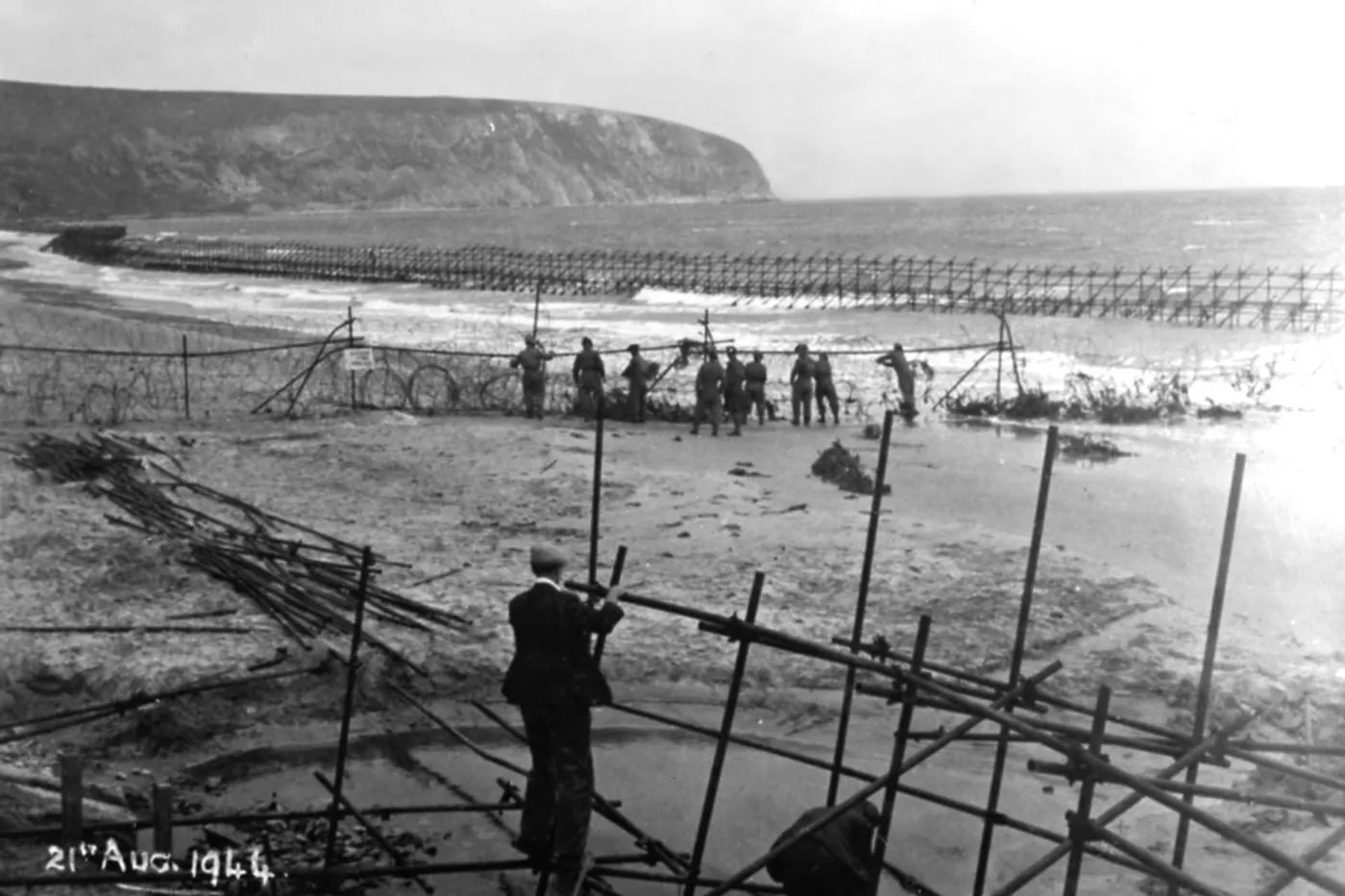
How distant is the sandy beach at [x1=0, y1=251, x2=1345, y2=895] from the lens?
794 cm

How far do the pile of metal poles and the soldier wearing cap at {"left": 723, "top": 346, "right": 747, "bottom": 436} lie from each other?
310 inches

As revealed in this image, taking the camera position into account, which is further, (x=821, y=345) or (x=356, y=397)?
(x=821, y=345)

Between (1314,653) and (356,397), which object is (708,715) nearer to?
(1314,653)

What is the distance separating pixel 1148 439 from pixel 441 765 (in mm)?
13891

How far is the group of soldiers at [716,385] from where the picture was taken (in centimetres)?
2000

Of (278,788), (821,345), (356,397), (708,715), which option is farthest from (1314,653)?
(821,345)

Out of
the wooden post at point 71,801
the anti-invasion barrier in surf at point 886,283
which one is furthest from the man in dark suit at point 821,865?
the anti-invasion barrier in surf at point 886,283

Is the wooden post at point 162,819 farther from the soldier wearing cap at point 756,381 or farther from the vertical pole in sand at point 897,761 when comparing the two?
the soldier wearing cap at point 756,381

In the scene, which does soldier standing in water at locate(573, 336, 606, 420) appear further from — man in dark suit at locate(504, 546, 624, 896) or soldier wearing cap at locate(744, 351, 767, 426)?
man in dark suit at locate(504, 546, 624, 896)

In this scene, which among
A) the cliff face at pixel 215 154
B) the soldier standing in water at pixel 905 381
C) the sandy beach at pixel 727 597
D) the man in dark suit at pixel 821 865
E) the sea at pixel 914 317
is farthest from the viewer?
the cliff face at pixel 215 154

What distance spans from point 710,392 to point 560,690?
13683mm

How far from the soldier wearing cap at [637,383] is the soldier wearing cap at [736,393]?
3.96 feet

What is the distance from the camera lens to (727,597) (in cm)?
1102

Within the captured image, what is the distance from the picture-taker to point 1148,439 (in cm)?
1950
